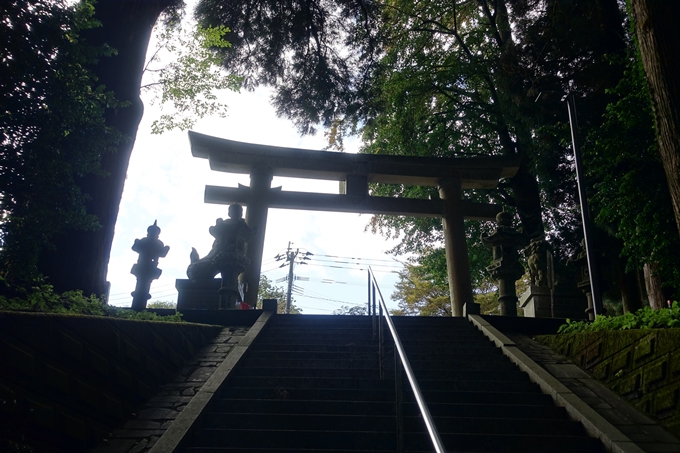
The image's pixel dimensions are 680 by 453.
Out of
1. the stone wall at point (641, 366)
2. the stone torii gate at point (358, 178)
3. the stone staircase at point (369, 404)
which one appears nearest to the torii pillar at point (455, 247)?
the stone torii gate at point (358, 178)

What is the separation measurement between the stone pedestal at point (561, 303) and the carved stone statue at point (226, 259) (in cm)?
584

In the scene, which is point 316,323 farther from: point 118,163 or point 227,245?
point 118,163

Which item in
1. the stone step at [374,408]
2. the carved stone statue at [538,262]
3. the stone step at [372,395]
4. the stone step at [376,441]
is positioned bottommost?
the stone step at [376,441]

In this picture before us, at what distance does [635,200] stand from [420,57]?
9.69m

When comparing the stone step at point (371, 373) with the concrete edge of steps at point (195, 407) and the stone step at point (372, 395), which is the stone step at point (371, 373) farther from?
the stone step at point (372, 395)

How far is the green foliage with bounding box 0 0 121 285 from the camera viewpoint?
398 cm

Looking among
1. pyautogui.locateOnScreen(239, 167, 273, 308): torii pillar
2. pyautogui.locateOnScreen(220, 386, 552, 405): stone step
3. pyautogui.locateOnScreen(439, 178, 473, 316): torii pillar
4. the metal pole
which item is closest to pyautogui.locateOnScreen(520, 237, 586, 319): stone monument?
pyautogui.locateOnScreen(439, 178, 473, 316): torii pillar

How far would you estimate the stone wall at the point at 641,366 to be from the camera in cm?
428

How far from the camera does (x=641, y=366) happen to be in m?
4.77

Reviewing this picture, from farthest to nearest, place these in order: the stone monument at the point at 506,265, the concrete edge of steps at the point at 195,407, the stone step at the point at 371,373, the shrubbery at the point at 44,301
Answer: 1. the stone monument at the point at 506,265
2. the stone step at the point at 371,373
3. the shrubbery at the point at 44,301
4. the concrete edge of steps at the point at 195,407

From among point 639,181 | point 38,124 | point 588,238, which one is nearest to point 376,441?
point 38,124

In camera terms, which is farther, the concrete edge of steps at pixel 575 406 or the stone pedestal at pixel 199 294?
A: the stone pedestal at pixel 199 294

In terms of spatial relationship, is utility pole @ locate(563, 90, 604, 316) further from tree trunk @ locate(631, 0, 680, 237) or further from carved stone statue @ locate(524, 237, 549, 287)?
carved stone statue @ locate(524, 237, 549, 287)

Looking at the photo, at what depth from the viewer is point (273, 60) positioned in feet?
30.6
